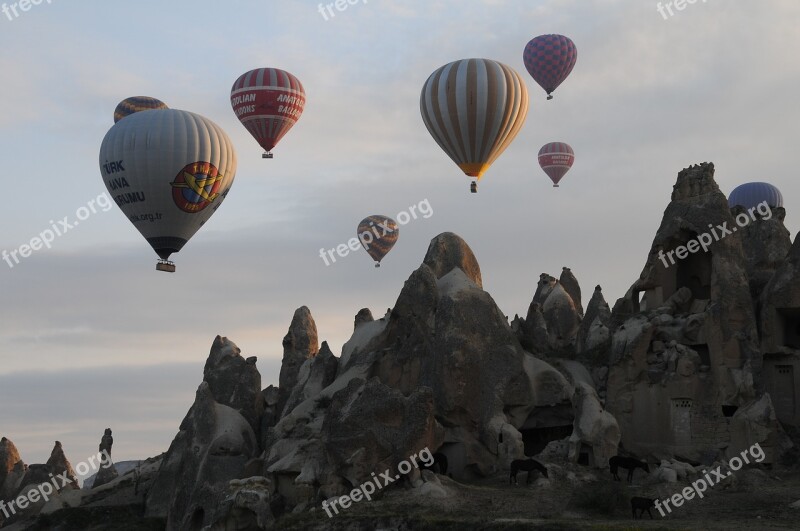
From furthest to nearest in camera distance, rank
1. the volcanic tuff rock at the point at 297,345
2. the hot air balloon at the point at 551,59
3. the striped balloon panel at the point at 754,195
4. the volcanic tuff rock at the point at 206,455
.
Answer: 1. the striped balloon panel at the point at 754,195
2. the hot air balloon at the point at 551,59
3. the volcanic tuff rock at the point at 297,345
4. the volcanic tuff rock at the point at 206,455

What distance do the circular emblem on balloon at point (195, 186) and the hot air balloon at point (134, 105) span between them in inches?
651

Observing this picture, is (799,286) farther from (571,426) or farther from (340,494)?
(340,494)

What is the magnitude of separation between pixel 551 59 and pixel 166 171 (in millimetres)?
23945

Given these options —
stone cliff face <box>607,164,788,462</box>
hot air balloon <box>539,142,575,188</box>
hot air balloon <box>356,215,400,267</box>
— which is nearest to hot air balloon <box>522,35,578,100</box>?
hot air balloon <box>539,142,575,188</box>

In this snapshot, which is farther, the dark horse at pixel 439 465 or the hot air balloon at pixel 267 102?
the hot air balloon at pixel 267 102

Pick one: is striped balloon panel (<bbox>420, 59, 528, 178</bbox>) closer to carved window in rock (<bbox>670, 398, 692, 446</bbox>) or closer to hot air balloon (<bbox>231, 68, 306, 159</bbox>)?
hot air balloon (<bbox>231, 68, 306, 159</bbox>)

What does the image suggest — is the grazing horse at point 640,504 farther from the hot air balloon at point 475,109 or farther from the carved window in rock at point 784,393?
the hot air balloon at point 475,109

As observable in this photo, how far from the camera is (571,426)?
43.4m

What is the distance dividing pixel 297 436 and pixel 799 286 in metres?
19.2

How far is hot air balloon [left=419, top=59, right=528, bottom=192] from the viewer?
49.2 meters

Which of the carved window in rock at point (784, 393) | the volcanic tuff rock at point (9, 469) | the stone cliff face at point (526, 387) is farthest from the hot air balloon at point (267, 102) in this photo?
the carved window in rock at point (784, 393)

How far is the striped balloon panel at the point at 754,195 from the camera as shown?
65500mm

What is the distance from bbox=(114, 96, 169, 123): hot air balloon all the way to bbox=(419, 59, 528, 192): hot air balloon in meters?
17.9

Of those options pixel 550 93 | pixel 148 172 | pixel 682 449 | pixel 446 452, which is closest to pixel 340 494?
pixel 446 452
